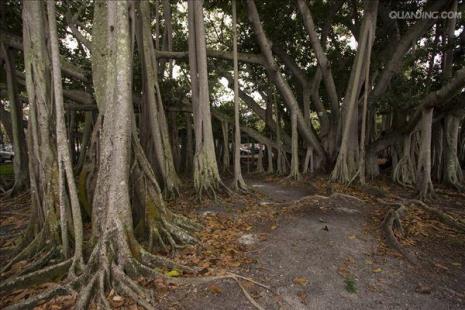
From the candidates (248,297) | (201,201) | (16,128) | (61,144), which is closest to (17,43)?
(16,128)

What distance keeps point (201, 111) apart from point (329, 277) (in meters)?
4.25

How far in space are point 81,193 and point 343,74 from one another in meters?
9.25

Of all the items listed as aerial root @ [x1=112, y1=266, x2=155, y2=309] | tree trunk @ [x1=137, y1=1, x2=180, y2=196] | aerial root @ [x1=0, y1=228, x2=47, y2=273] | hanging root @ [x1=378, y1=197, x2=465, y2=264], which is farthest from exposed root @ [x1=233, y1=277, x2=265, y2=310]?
tree trunk @ [x1=137, y1=1, x2=180, y2=196]

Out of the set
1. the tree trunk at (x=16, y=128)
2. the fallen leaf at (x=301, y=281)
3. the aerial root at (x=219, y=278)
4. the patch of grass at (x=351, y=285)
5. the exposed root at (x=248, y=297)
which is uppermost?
the tree trunk at (x=16, y=128)

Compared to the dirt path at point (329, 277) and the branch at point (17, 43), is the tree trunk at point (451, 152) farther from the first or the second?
the branch at point (17, 43)

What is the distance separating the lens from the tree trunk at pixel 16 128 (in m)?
6.55

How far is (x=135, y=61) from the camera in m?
7.54

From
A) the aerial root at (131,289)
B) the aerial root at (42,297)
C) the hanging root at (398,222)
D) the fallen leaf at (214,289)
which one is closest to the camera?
the aerial root at (42,297)

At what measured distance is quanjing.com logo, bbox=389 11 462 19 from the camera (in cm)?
776

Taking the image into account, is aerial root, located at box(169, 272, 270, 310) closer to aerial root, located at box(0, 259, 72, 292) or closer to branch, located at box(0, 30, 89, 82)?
aerial root, located at box(0, 259, 72, 292)

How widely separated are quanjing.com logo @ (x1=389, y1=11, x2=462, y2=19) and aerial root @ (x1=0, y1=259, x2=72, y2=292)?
32.2 ft

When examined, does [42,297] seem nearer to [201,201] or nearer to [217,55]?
[201,201]

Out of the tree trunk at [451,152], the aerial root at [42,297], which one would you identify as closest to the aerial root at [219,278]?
the aerial root at [42,297]

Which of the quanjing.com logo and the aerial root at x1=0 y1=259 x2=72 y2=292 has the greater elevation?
the quanjing.com logo
